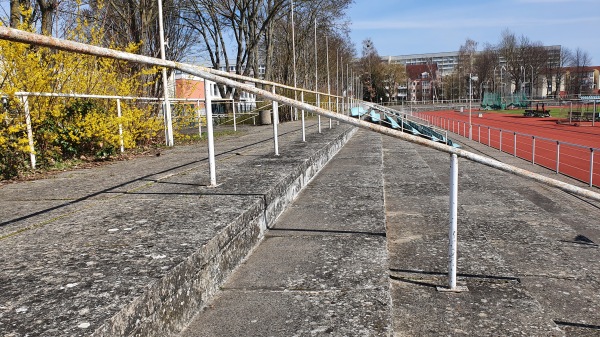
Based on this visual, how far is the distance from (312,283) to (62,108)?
19.4 ft

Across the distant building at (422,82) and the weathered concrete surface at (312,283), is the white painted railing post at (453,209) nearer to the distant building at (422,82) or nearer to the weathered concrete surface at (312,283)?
the weathered concrete surface at (312,283)

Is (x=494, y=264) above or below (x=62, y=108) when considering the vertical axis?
below

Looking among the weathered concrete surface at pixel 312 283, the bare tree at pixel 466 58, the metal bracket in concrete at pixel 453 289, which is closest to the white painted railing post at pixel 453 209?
the metal bracket in concrete at pixel 453 289

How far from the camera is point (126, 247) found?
236 centimetres

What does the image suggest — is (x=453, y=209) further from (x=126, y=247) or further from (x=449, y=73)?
(x=449, y=73)

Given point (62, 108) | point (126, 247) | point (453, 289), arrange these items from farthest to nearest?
point (62, 108) → point (453, 289) → point (126, 247)

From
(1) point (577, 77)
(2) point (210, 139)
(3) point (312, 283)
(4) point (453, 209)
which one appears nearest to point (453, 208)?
(4) point (453, 209)

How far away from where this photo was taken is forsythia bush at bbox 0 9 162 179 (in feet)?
19.4

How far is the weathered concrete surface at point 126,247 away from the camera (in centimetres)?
169

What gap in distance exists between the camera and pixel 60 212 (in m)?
3.28

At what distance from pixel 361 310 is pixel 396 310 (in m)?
0.58

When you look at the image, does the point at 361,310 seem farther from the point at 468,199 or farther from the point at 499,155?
the point at 499,155

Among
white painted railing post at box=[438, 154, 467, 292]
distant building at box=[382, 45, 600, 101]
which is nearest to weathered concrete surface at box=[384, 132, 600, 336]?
white painted railing post at box=[438, 154, 467, 292]

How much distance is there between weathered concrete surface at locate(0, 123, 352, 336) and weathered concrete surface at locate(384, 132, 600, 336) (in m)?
1.05
